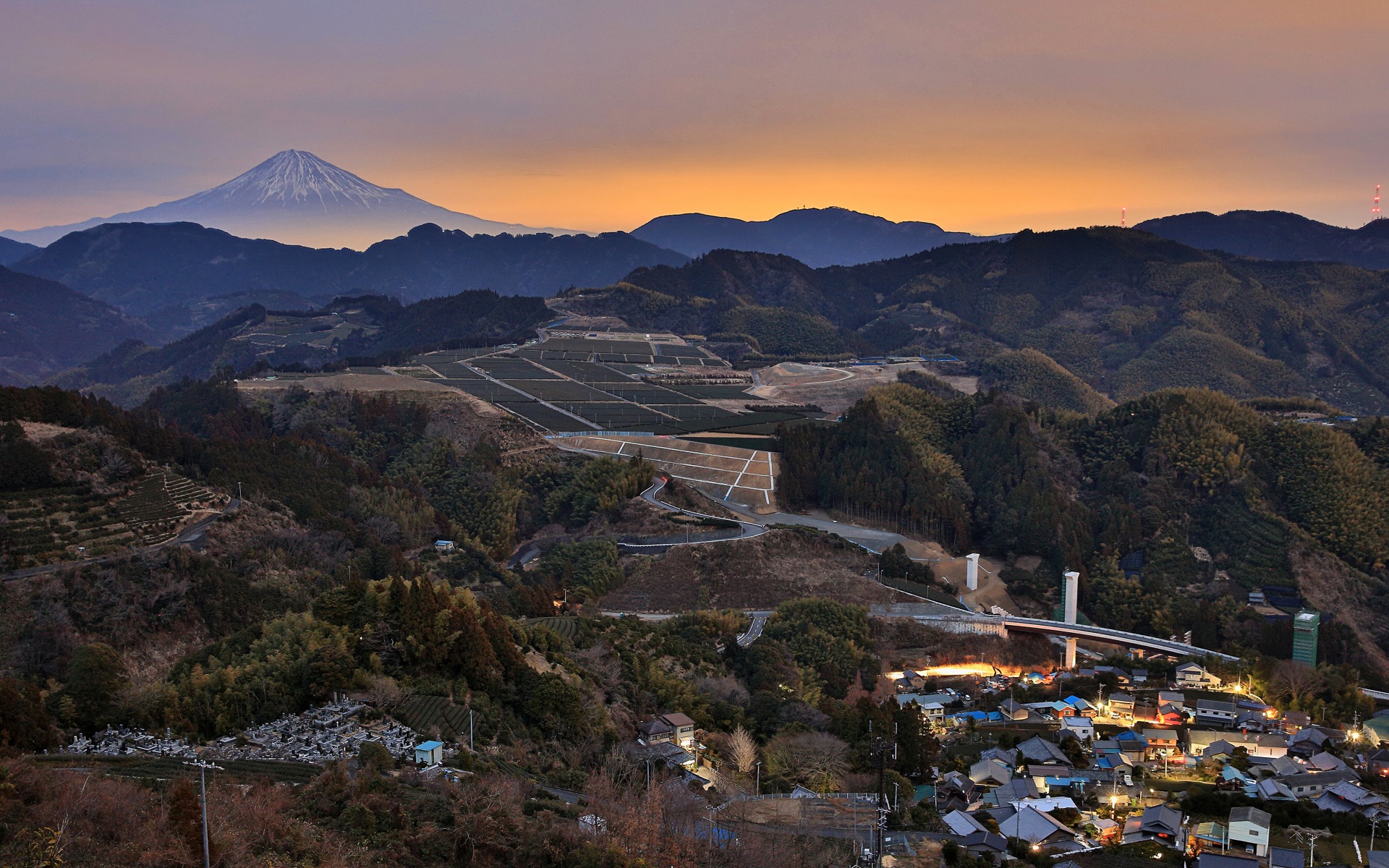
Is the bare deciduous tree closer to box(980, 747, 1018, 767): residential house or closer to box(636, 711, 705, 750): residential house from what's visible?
box(636, 711, 705, 750): residential house

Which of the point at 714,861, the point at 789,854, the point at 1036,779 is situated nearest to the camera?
the point at 714,861

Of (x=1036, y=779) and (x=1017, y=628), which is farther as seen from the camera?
(x=1017, y=628)

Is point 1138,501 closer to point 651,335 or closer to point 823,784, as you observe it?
point 823,784

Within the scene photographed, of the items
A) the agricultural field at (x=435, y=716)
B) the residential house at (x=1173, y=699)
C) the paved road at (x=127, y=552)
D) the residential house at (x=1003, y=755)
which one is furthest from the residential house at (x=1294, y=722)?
the paved road at (x=127, y=552)

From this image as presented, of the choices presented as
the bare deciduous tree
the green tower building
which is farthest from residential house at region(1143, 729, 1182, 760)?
the green tower building

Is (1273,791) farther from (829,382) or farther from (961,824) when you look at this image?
(829,382)

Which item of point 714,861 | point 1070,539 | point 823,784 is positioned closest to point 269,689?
point 714,861
